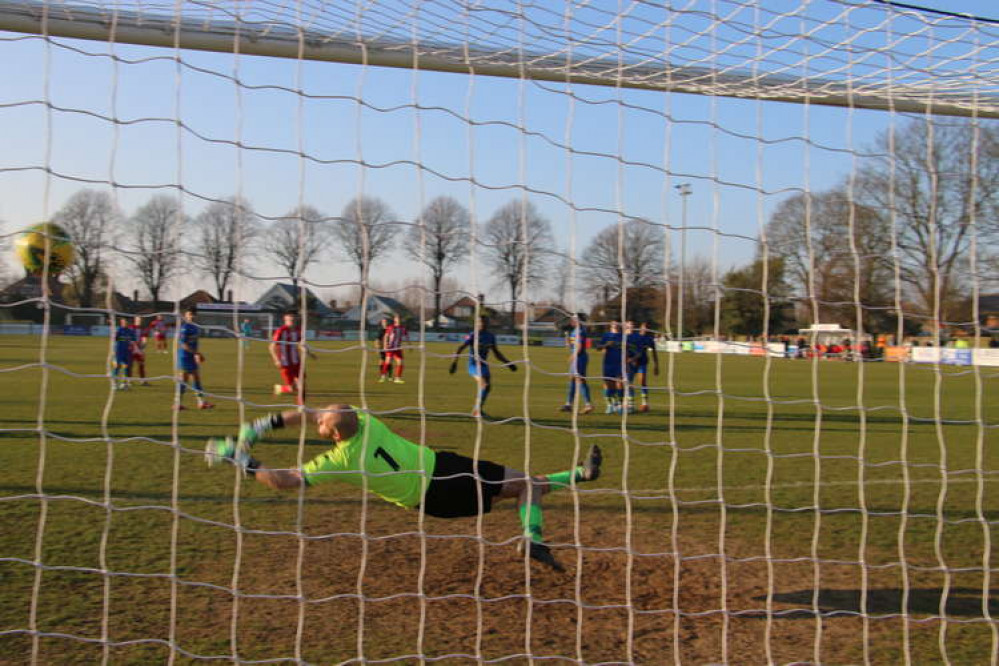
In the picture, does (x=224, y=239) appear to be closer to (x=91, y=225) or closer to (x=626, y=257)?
(x=91, y=225)

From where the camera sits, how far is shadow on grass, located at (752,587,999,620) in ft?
13.8

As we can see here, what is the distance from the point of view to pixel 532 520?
14.5 ft

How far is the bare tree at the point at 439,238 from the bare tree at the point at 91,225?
1.39 m

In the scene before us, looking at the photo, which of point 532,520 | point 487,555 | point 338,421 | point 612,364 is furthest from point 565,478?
point 612,364

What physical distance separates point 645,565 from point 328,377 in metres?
15.4

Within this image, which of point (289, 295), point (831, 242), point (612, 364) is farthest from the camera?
point (612, 364)

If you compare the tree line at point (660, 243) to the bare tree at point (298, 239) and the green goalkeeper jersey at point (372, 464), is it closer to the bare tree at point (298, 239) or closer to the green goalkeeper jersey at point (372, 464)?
the bare tree at point (298, 239)

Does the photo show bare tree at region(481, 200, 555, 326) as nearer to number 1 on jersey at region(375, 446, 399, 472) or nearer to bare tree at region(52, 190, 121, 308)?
number 1 on jersey at region(375, 446, 399, 472)

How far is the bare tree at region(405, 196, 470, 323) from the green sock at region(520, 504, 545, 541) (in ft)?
4.65

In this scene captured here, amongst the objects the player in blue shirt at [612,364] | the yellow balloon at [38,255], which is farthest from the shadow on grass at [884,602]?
the player in blue shirt at [612,364]

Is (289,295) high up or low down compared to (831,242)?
down

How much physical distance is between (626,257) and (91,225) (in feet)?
9.55

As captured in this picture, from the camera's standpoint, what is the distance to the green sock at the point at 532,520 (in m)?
4.36

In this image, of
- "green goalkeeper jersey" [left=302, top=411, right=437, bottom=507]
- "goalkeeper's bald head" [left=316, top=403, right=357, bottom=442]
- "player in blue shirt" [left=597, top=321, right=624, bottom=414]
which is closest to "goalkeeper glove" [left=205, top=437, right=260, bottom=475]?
"green goalkeeper jersey" [left=302, top=411, right=437, bottom=507]
